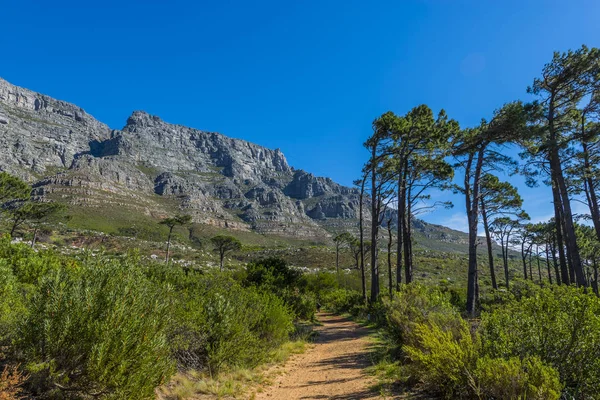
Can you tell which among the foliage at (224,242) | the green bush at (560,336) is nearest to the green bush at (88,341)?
the green bush at (560,336)

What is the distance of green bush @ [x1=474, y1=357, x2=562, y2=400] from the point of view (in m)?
Result: 3.15

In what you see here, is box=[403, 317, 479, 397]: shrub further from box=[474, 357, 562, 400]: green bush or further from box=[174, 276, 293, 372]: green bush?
box=[174, 276, 293, 372]: green bush

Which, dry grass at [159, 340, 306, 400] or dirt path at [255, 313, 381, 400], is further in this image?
dirt path at [255, 313, 381, 400]

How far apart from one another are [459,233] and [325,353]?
608ft

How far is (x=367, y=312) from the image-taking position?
16.9 m

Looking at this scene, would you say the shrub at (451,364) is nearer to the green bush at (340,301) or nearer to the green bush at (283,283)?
the green bush at (283,283)

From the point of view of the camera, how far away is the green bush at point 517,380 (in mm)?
3154

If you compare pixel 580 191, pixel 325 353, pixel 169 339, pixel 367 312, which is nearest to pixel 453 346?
pixel 169 339

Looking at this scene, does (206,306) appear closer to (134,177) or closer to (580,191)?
(580,191)

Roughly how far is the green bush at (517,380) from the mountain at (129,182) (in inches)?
3337

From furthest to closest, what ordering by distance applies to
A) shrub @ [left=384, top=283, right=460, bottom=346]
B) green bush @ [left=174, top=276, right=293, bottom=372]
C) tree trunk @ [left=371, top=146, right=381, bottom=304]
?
tree trunk @ [left=371, top=146, right=381, bottom=304] < shrub @ [left=384, top=283, right=460, bottom=346] < green bush @ [left=174, top=276, right=293, bottom=372]

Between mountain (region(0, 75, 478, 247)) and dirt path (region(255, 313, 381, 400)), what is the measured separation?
78904 millimetres

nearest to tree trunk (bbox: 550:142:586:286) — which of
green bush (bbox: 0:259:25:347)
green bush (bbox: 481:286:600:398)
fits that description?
green bush (bbox: 481:286:600:398)

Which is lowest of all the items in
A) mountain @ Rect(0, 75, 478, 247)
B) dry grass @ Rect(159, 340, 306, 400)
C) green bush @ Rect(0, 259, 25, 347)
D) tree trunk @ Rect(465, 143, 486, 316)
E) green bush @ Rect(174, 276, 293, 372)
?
dry grass @ Rect(159, 340, 306, 400)
